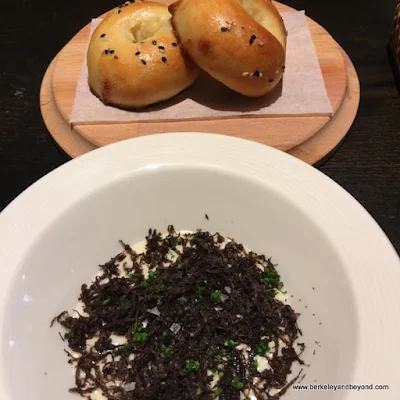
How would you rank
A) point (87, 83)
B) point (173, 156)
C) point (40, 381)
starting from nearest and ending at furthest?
1. point (40, 381)
2. point (173, 156)
3. point (87, 83)

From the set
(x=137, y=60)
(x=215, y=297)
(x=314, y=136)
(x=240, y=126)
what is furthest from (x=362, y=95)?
(x=215, y=297)

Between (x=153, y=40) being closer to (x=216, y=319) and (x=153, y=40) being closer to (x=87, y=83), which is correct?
(x=87, y=83)

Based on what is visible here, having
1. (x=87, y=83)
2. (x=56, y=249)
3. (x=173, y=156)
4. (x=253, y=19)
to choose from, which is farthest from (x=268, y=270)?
(x=87, y=83)

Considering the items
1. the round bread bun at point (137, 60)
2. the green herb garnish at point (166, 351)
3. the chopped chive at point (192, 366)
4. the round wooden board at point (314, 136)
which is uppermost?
the round bread bun at point (137, 60)

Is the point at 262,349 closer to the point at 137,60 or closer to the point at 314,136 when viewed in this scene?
the point at 314,136

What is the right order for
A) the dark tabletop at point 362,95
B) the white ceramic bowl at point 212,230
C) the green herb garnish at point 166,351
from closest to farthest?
the white ceramic bowl at point 212,230
the green herb garnish at point 166,351
the dark tabletop at point 362,95

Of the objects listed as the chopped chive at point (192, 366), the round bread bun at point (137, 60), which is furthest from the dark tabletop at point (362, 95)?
the chopped chive at point (192, 366)

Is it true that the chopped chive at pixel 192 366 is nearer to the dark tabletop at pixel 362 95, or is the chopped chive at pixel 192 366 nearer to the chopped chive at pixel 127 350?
the chopped chive at pixel 127 350
